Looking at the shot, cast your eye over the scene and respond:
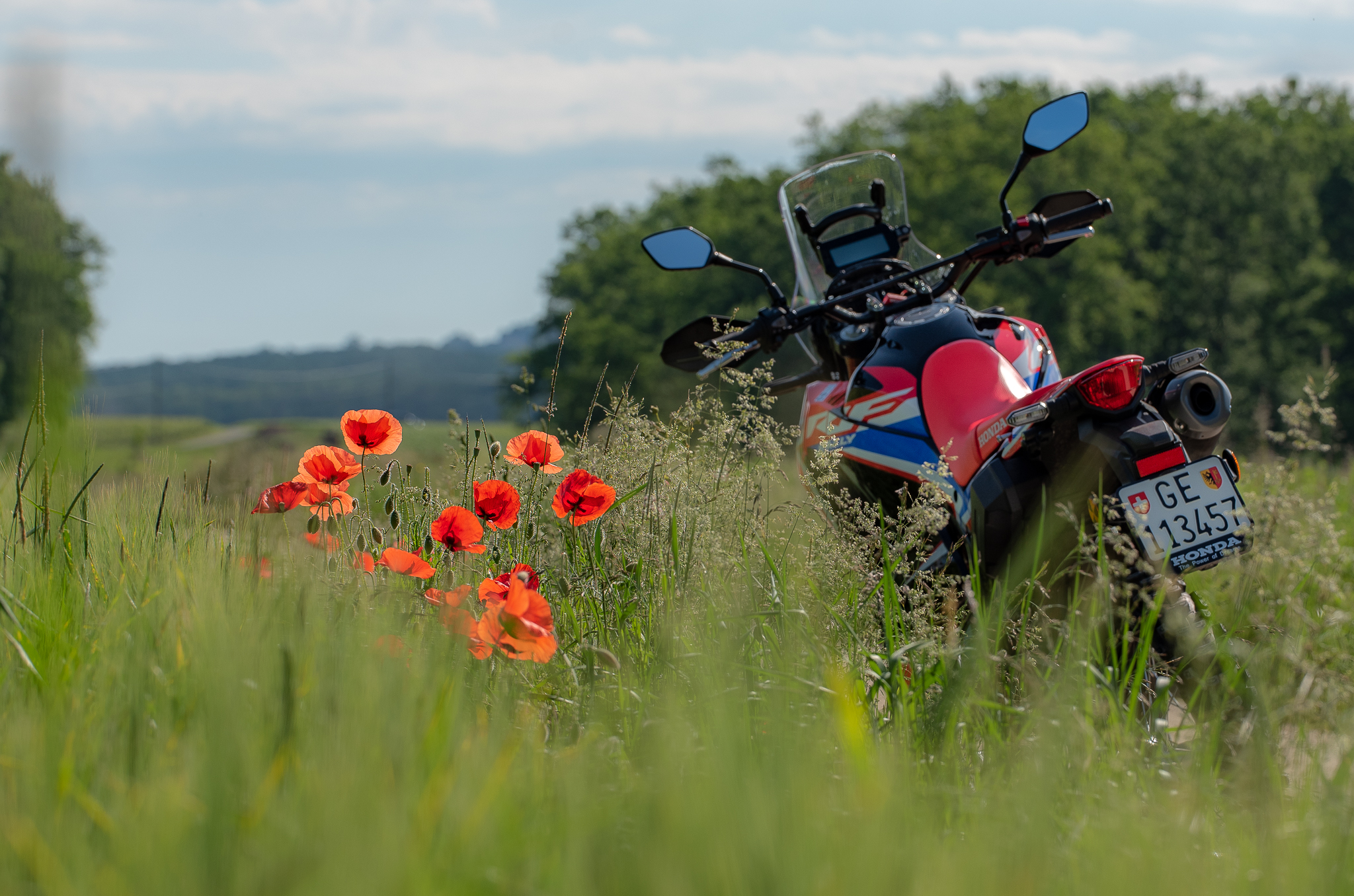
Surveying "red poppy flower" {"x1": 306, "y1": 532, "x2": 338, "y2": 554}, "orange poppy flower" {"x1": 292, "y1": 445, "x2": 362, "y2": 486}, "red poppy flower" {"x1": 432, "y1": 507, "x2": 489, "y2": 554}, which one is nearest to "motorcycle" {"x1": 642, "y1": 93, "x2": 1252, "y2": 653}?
"red poppy flower" {"x1": 432, "y1": 507, "x2": 489, "y2": 554}

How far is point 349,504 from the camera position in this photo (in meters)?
2.39

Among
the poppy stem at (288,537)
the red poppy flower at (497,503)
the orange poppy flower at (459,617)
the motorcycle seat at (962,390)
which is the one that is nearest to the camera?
the orange poppy flower at (459,617)

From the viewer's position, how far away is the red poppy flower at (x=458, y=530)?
7.03ft

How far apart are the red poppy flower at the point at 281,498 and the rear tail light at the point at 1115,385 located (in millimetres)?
1711

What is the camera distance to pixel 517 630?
5.62 feet

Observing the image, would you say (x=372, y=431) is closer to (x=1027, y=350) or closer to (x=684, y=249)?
(x=684, y=249)

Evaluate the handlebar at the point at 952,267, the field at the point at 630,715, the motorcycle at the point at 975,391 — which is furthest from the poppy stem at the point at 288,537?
the handlebar at the point at 952,267

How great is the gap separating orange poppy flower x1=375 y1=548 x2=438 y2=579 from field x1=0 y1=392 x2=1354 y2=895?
0.19 ft

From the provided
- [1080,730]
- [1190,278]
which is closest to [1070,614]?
[1080,730]

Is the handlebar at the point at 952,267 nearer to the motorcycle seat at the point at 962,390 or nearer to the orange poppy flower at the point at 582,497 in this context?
the motorcycle seat at the point at 962,390

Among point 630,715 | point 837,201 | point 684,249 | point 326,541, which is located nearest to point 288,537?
point 326,541

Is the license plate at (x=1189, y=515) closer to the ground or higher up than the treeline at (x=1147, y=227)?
closer to the ground

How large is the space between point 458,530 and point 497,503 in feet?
0.57

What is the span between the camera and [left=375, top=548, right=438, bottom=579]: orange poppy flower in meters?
1.90
